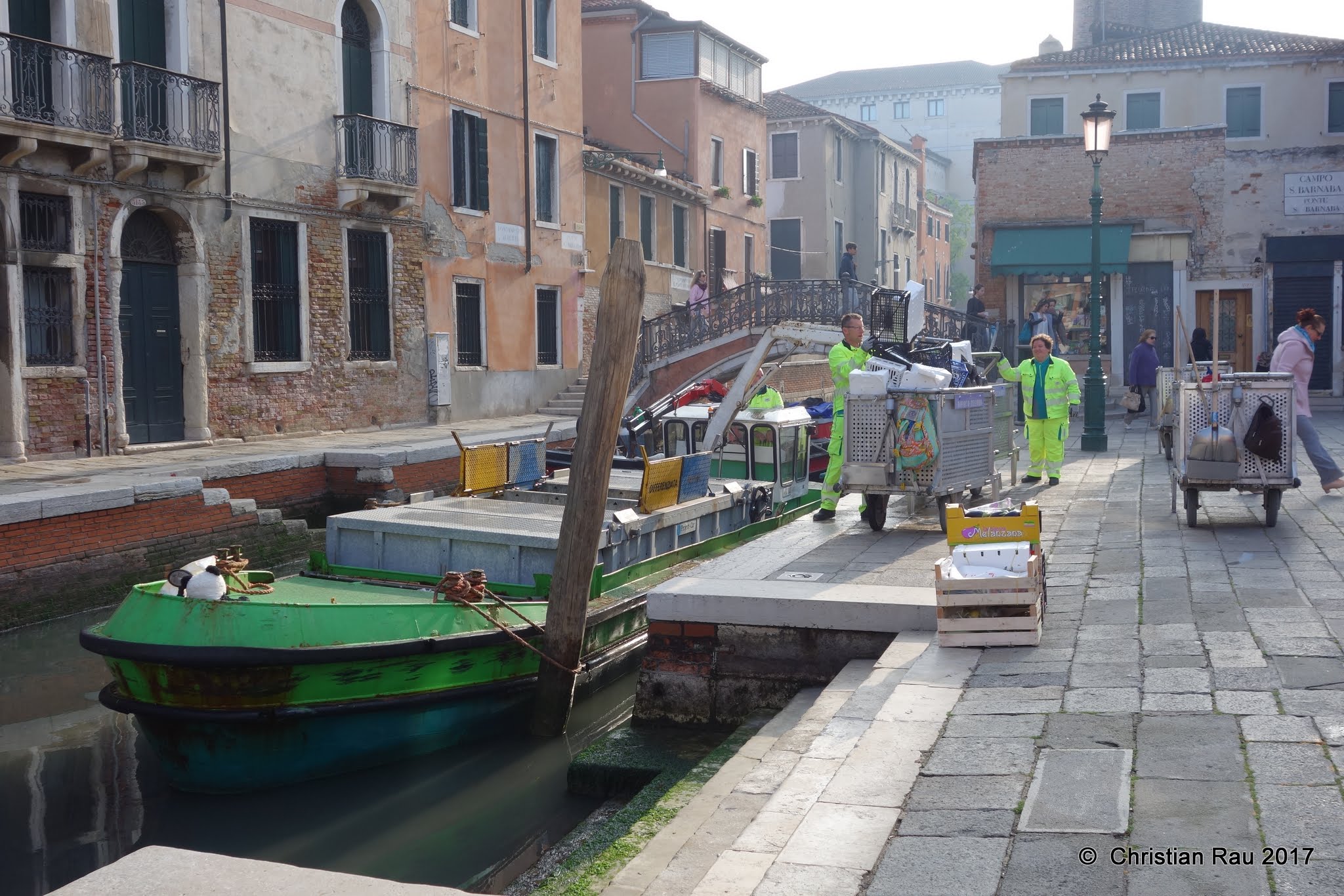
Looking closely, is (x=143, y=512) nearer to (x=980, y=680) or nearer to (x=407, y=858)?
(x=407, y=858)

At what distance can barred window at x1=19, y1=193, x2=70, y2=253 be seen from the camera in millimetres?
14844

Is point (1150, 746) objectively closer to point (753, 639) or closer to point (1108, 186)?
point (753, 639)

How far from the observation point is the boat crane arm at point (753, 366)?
45.1ft

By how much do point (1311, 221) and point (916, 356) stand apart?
16945mm

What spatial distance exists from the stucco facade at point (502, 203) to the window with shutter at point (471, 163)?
2cm

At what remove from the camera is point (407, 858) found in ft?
22.6

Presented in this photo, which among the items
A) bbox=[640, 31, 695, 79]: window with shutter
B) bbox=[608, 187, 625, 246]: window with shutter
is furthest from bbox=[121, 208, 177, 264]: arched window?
bbox=[640, 31, 695, 79]: window with shutter

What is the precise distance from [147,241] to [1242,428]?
526 inches

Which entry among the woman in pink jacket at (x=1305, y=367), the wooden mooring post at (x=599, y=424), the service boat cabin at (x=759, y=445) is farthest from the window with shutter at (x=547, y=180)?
the wooden mooring post at (x=599, y=424)

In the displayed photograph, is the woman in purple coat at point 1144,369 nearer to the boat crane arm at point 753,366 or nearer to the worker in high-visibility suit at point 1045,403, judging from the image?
the boat crane arm at point 753,366

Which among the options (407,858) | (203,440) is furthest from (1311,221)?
(407,858)

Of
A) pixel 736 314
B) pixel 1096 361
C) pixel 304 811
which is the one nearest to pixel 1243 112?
pixel 736 314

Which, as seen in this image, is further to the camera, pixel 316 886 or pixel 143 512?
pixel 143 512

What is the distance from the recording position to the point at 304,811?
7.41 meters
